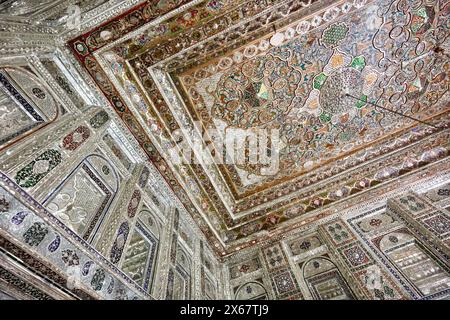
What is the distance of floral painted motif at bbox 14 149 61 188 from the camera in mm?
2412

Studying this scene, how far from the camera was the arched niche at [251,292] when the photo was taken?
181 inches

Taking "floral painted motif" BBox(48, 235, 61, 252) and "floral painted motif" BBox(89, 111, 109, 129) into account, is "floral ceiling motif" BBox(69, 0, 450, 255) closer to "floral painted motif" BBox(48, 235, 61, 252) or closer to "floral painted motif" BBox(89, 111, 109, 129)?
"floral painted motif" BBox(89, 111, 109, 129)

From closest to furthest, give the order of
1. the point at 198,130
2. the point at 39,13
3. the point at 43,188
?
the point at 43,188 → the point at 39,13 → the point at 198,130

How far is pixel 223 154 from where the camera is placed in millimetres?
5066

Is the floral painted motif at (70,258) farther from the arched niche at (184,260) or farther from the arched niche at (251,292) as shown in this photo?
the arched niche at (251,292)

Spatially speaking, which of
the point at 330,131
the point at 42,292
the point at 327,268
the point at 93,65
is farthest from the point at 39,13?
the point at 327,268

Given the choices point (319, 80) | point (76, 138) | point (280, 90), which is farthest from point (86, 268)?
point (319, 80)

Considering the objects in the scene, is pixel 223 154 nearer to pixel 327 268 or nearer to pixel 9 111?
pixel 327 268

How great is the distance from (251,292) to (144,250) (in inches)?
88.7

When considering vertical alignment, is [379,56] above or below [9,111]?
above

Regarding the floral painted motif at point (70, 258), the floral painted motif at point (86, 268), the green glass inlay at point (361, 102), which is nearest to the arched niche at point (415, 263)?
the green glass inlay at point (361, 102)

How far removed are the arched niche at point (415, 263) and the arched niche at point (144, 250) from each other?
3.83 metres

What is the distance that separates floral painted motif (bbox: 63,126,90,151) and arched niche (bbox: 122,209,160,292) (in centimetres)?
141
